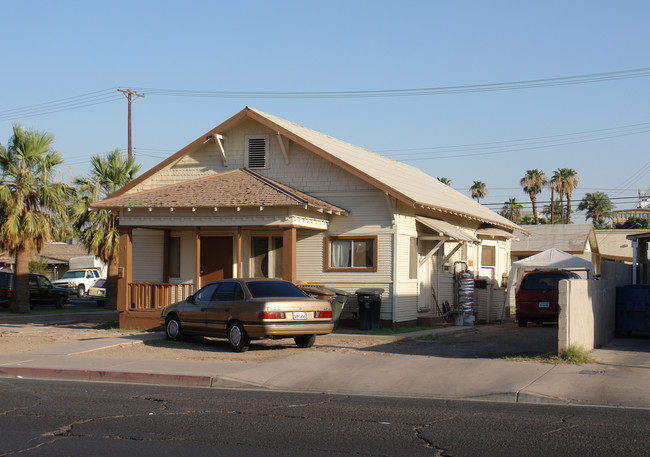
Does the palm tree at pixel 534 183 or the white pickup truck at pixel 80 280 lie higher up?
the palm tree at pixel 534 183

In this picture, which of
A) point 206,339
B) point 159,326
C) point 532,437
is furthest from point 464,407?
point 159,326

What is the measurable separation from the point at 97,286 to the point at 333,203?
2746cm

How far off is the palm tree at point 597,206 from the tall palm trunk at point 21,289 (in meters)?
71.6

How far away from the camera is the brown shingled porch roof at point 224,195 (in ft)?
64.0

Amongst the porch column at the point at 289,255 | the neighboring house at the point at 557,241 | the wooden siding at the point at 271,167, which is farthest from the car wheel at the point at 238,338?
the neighboring house at the point at 557,241

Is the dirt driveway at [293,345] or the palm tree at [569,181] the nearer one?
the dirt driveway at [293,345]

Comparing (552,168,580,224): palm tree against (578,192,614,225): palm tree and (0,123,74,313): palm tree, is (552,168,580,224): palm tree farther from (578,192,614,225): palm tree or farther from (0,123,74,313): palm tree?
(0,123,74,313): palm tree

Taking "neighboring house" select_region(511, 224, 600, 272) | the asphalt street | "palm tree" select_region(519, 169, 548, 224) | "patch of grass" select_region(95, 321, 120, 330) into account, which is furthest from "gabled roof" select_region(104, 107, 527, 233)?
"palm tree" select_region(519, 169, 548, 224)

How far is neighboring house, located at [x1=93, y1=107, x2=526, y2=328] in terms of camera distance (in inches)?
792

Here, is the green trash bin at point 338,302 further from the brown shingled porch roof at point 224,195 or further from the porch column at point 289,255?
the brown shingled porch roof at point 224,195

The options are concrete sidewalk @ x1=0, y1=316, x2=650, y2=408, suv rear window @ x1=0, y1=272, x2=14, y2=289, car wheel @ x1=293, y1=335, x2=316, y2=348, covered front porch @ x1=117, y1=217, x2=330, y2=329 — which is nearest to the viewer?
concrete sidewalk @ x1=0, y1=316, x2=650, y2=408

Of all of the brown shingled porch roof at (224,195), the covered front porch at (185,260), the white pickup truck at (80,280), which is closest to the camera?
the brown shingled porch roof at (224,195)

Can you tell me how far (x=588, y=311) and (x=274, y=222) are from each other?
326 inches

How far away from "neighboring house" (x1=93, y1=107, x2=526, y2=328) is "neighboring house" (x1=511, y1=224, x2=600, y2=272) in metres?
19.8
